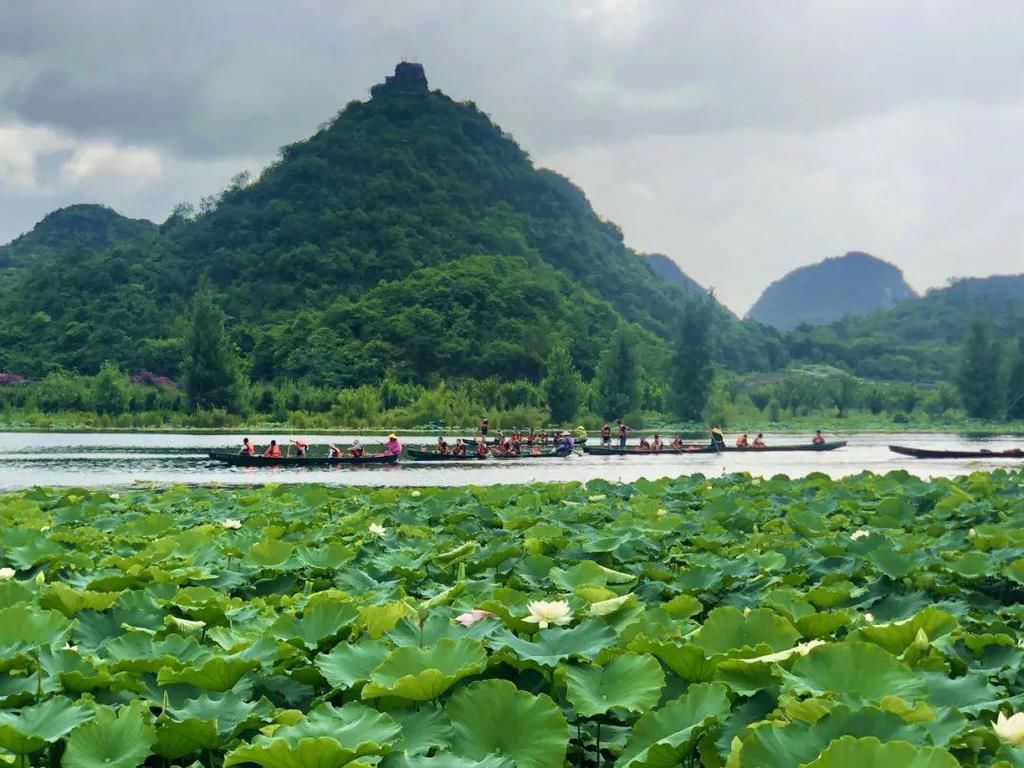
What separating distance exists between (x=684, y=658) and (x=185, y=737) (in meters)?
1.18

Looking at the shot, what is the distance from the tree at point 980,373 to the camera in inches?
2751

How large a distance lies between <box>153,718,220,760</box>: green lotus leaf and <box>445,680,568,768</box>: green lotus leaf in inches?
20.5

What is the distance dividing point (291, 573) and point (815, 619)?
94.5 inches

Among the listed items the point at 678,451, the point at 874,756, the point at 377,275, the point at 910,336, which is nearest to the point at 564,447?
the point at 678,451

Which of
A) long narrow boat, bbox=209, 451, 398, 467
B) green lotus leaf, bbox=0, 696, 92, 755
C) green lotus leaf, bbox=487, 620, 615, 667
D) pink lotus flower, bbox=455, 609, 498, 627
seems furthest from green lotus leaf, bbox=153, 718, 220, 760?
long narrow boat, bbox=209, 451, 398, 467

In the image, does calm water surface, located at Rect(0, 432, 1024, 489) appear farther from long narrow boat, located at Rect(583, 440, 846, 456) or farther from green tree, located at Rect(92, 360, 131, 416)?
green tree, located at Rect(92, 360, 131, 416)

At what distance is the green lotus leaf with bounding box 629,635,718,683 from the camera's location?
7.63 feet

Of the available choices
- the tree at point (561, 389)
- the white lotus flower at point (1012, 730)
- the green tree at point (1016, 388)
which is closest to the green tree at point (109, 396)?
the tree at point (561, 389)

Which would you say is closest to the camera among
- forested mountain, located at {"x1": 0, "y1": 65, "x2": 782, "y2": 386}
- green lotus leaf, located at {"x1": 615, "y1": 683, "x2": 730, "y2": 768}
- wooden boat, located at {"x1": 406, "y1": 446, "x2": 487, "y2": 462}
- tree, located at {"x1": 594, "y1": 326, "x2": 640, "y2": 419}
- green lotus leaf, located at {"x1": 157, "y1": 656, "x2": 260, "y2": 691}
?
green lotus leaf, located at {"x1": 615, "y1": 683, "x2": 730, "y2": 768}

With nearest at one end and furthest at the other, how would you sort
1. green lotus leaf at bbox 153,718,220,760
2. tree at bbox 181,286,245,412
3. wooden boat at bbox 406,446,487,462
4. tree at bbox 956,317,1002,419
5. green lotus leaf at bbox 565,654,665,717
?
green lotus leaf at bbox 153,718,220,760, green lotus leaf at bbox 565,654,665,717, wooden boat at bbox 406,446,487,462, tree at bbox 181,286,245,412, tree at bbox 956,317,1002,419

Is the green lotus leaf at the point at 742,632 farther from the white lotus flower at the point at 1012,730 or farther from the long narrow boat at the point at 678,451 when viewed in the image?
the long narrow boat at the point at 678,451

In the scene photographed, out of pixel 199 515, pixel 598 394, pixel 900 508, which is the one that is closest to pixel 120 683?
pixel 199 515

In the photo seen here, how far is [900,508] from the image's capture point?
22.8 feet

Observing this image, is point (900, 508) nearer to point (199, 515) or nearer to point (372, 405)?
point (199, 515)
